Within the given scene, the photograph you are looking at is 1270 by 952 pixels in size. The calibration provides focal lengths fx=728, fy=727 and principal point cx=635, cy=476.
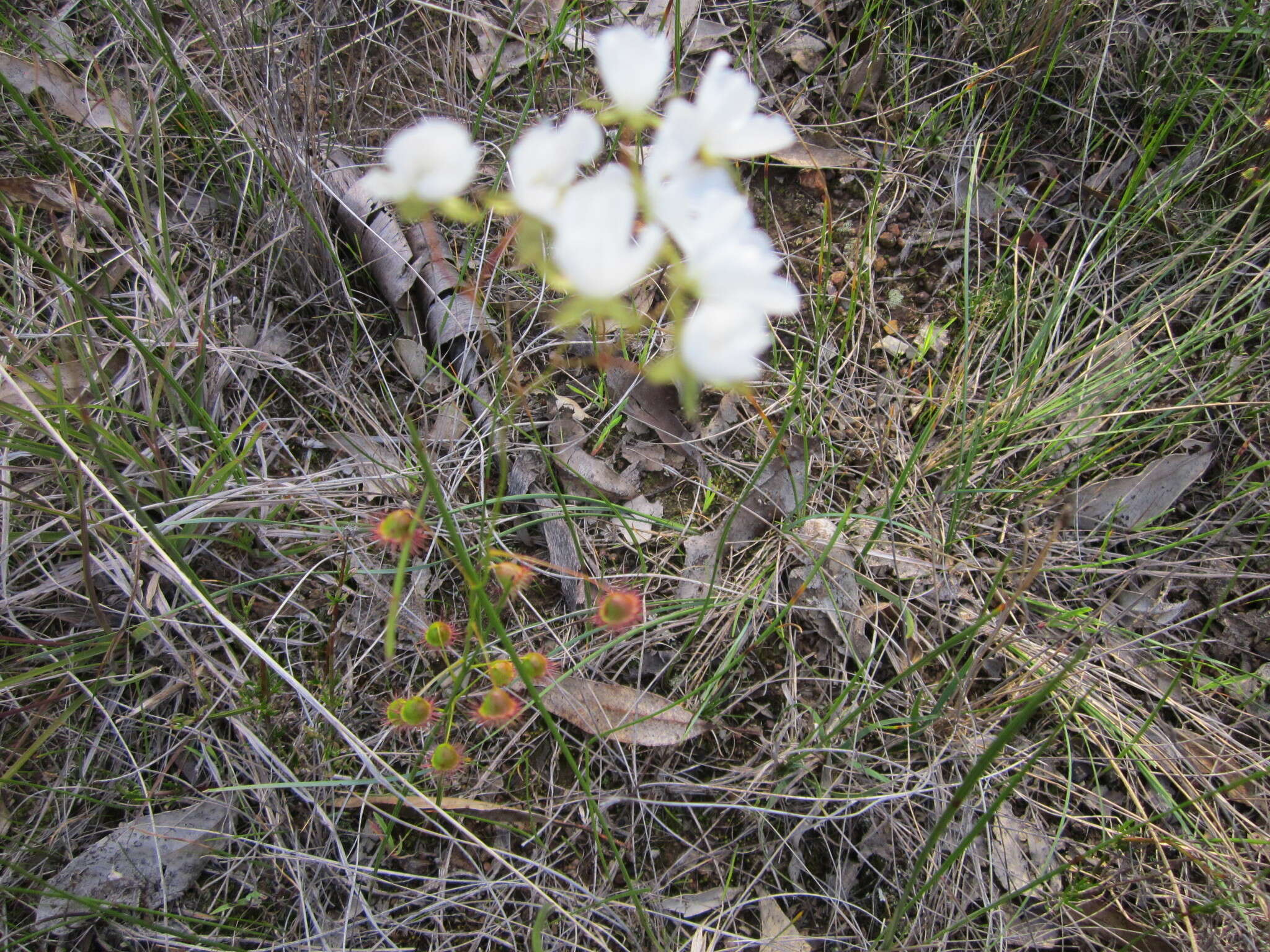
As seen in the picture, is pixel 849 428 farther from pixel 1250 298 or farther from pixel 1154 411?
pixel 1250 298

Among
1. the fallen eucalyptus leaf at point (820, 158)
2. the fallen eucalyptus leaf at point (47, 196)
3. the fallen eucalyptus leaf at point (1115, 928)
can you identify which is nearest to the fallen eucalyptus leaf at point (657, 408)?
the fallen eucalyptus leaf at point (820, 158)

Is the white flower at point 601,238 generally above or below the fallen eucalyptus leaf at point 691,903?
above

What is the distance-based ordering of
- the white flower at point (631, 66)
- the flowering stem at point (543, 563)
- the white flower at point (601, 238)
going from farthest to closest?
the flowering stem at point (543, 563) → the white flower at point (631, 66) → the white flower at point (601, 238)

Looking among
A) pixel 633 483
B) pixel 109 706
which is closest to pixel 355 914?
pixel 109 706

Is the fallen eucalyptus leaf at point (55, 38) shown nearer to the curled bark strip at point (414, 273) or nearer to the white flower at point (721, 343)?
the curled bark strip at point (414, 273)

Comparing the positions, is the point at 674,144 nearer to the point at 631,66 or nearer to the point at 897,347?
the point at 631,66

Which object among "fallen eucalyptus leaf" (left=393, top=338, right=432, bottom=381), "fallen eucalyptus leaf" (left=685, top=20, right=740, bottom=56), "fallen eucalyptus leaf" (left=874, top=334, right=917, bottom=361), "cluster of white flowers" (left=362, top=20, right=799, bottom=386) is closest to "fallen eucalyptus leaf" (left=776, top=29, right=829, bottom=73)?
"fallen eucalyptus leaf" (left=685, top=20, right=740, bottom=56)

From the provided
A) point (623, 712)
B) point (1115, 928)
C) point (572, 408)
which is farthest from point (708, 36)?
point (1115, 928)
